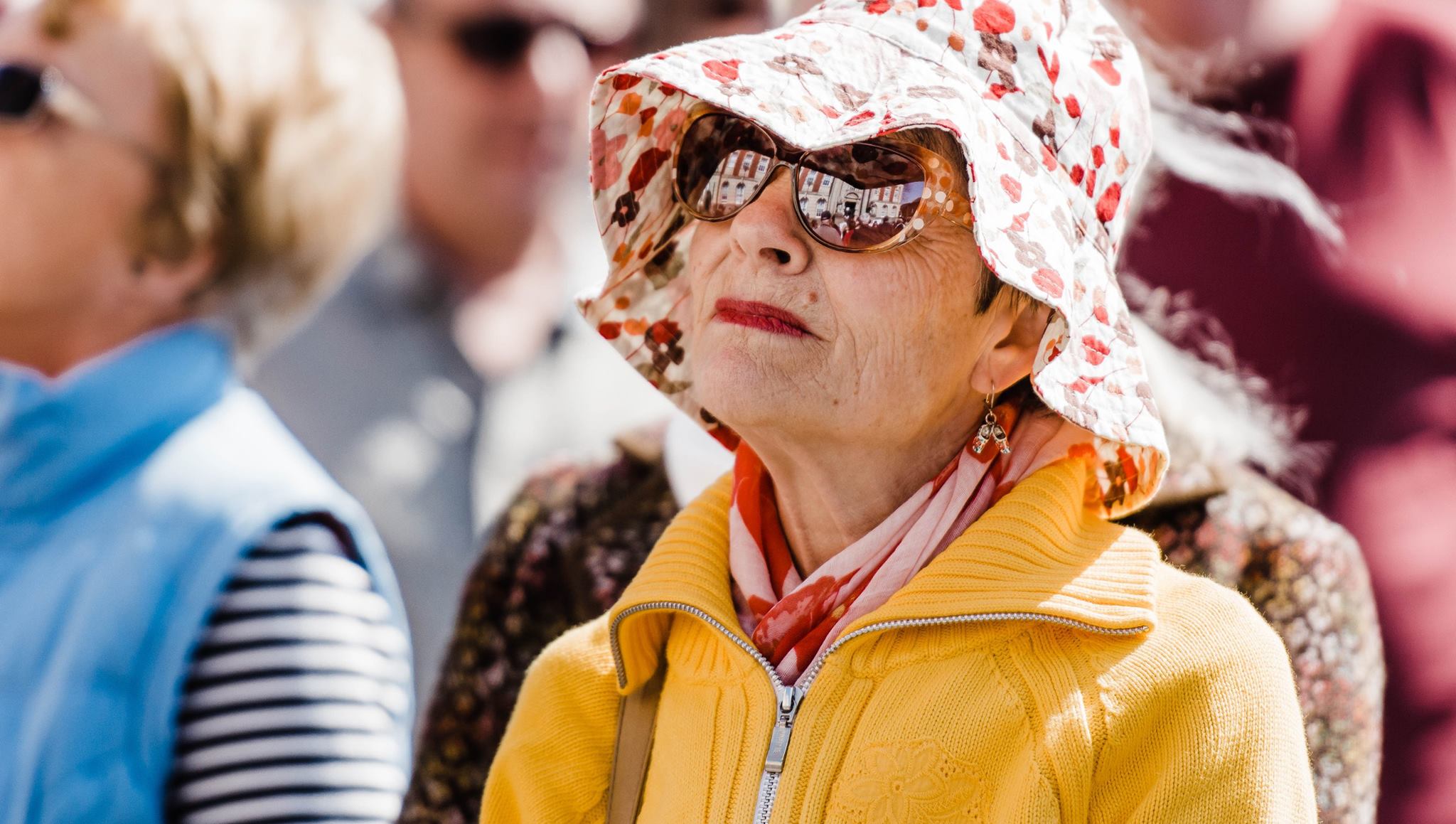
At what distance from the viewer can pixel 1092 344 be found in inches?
73.2

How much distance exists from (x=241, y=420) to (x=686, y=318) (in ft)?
3.32

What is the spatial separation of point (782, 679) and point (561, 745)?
391 mm

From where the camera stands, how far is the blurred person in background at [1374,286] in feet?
8.19

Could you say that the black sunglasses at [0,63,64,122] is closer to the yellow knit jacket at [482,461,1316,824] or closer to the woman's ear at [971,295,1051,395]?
the yellow knit jacket at [482,461,1316,824]

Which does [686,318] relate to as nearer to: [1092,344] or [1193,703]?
[1092,344]

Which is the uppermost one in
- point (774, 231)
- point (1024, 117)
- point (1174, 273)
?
point (1024, 117)

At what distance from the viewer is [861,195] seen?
6.22 ft

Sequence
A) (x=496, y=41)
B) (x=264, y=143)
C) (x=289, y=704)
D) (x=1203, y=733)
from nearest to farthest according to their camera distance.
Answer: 1. (x=1203, y=733)
2. (x=289, y=704)
3. (x=264, y=143)
4. (x=496, y=41)

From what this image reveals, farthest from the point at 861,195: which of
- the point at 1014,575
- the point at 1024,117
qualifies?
the point at 1014,575

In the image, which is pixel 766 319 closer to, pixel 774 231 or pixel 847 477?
pixel 774 231

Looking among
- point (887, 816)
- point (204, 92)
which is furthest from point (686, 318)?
point (204, 92)

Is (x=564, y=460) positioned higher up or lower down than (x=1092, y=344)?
lower down

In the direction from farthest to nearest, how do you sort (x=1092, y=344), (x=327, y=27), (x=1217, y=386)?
(x=327, y=27) → (x=1217, y=386) → (x=1092, y=344)

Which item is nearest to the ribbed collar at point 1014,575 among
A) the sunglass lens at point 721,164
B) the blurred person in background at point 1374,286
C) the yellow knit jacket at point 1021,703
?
the yellow knit jacket at point 1021,703
